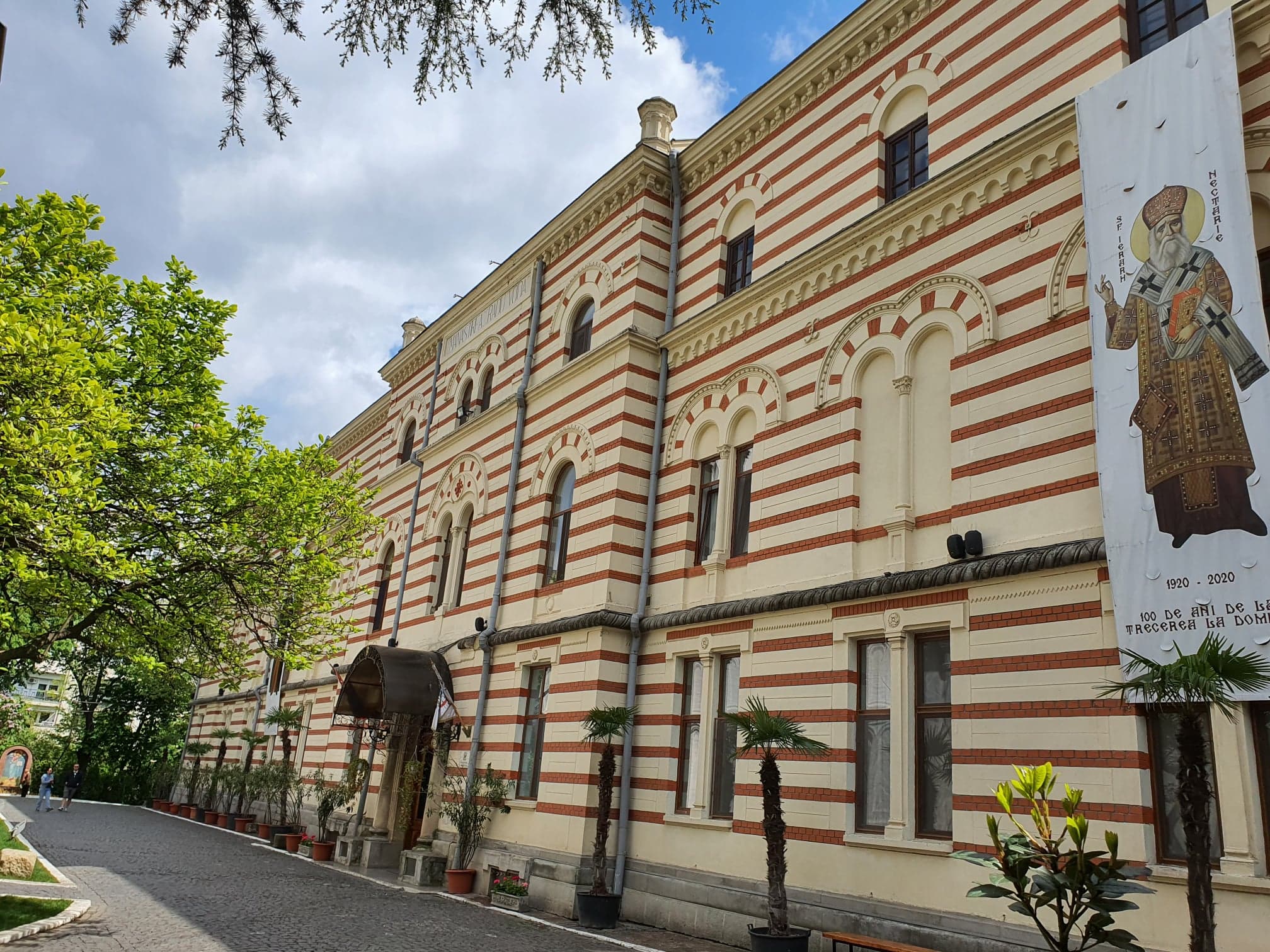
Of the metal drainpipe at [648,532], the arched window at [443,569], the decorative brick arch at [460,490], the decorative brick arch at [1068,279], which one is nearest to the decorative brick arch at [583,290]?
the metal drainpipe at [648,532]

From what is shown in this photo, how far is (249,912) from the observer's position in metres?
12.9

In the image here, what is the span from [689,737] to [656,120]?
461 inches

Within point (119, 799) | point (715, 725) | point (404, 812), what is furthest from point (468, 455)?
point (119, 799)

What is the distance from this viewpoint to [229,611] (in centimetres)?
1642

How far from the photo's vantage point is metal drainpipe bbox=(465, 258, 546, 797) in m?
17.8

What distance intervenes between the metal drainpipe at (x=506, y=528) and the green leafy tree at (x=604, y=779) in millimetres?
3864

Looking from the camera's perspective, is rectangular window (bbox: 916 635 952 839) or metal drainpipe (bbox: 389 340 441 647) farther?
metal drainpipe (bbox: 389 340 441 647)

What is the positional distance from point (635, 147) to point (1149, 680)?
13.8 metres

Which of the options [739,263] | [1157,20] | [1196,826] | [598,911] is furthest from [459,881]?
[1157,20]

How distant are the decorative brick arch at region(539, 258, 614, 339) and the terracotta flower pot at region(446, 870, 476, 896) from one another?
10.4 m

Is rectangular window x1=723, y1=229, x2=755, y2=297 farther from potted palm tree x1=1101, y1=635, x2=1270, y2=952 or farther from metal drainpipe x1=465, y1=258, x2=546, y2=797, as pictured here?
potted palm tree x1=1101, y1=635, x2=1270, y2=952

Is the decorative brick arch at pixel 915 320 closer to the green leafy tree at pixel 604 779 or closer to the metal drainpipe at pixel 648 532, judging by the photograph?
the metal drainpipe at pixel 648 532

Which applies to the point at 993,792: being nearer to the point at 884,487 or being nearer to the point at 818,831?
the point at 818,831

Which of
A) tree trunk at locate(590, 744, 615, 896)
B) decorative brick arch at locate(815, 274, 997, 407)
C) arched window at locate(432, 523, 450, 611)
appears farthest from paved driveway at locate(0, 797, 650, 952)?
decorative brick arch at locate(815, 274, 997, 407)
